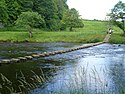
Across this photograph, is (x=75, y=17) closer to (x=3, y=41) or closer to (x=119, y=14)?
(x=119, y=14)

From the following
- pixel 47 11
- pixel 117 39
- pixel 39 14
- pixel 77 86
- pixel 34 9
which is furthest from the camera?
pixel 34 9

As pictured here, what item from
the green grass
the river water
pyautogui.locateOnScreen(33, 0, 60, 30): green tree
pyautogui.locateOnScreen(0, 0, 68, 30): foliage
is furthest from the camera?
pyautogui.locateOnScreen(33, 0, 60, 30): green tree

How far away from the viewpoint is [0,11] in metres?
76.5

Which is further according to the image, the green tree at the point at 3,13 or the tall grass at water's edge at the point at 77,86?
the green tree at the point at 3,13

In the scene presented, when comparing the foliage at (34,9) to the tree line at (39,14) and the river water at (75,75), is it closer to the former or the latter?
the tree line at (39,14)

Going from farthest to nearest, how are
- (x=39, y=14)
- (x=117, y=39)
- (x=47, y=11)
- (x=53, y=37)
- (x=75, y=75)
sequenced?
(x=47, y=11)
(x=39, y=14)
(x=53, y=37)
(x=117, y=39)
(x=75, y=75)

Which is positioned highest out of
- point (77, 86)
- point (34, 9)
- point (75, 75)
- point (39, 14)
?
point (34, 9)

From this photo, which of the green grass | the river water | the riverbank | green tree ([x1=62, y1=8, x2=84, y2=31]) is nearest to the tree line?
green tree ([x1=62, y1=8, x2=84, y2=31])

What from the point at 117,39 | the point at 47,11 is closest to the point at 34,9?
the point at 47,11

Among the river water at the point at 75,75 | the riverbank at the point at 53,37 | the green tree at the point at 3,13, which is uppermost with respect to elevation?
the green tree at the point at 3,13

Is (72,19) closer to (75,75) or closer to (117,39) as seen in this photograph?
(117,39)

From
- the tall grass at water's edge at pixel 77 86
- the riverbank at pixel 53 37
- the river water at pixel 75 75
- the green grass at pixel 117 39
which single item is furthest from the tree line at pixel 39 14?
the tall grass at water's edge at pixel 77 86

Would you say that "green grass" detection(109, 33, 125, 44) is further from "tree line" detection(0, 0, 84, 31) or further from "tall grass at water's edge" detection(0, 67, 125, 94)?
"tall grass at water's edge" detection(0, 67, 125, 94)

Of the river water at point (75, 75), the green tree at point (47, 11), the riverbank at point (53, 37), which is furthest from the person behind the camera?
the green tree at point (47, 11)
